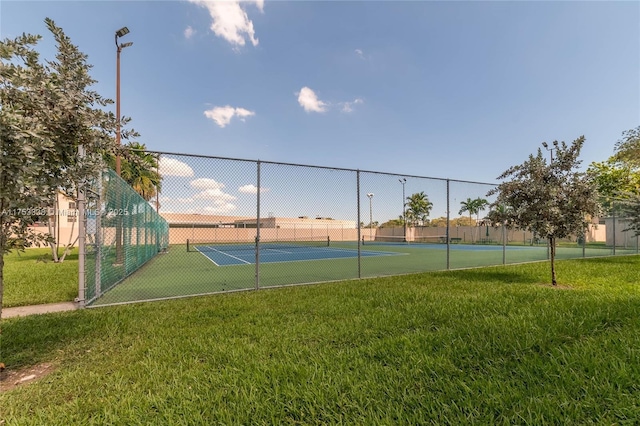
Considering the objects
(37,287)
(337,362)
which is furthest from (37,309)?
(337,362)

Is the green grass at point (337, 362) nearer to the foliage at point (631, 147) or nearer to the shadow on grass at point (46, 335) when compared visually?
the shadow on grass at point (46, 335)

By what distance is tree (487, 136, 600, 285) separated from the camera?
19.9 feet

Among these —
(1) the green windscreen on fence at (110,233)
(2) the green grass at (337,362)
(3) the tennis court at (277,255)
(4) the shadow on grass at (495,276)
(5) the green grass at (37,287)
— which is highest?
(1) the green windscreen on fence at (110,233)

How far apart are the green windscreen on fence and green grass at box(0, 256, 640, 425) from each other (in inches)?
38.1

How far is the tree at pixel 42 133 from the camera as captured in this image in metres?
2.14

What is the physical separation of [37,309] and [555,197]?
9.97 m

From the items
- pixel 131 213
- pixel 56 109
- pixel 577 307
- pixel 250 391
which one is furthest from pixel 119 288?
pixel 577 307

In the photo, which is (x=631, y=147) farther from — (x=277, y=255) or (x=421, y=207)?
(x=277, y=255)

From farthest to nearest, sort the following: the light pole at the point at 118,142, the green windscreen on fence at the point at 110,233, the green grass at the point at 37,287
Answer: the green grass at the point at 37,287 < the green windscreen on fence at the point at 110,233 < the light pole at the point at 118,142

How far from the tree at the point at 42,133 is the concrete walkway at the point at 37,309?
2774mm

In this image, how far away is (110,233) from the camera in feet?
20.2

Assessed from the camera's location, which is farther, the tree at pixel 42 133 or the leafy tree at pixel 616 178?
the leafy tree at pixel 616 178

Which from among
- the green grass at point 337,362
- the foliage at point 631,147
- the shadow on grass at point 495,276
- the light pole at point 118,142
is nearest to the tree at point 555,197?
the shadow on grass at point 495,276

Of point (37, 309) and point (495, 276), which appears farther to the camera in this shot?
point (495, 276)
